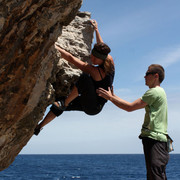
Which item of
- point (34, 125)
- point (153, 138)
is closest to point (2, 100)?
point (34, 125)

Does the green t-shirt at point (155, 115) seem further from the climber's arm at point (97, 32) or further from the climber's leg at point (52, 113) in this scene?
the climber's leg at point (52, 113)

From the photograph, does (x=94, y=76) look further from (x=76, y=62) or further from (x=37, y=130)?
(x=37, y=130)

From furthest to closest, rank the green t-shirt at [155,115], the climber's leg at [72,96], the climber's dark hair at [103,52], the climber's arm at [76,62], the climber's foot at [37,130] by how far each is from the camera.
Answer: the climber's foot at [37,130]
the climber's leg at [72,96]
the climber's arm at [76,62]
the climber's dark hair at [103,52]
the green t-shirt at [155,115]

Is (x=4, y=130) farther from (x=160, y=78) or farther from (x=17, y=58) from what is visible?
(x=160, y=78)

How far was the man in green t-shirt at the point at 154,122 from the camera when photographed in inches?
219

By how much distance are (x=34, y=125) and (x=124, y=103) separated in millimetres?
2809

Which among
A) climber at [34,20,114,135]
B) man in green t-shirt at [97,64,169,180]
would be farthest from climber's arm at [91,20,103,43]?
man in green t-shirt at [97,64,169,180]

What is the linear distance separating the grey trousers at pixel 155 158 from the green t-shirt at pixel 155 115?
12 cm

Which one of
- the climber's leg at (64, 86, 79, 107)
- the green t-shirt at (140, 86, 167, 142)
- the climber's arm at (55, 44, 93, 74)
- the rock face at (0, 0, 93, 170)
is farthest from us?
the climber's leg at (64, 86, 79, 107)

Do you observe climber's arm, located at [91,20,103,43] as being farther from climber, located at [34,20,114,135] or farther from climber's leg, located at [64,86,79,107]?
climber's leg, located at [64,86,79,107]

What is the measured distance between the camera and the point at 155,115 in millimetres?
5746

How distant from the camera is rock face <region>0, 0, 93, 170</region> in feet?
17.8

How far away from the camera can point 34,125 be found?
7.64 meters

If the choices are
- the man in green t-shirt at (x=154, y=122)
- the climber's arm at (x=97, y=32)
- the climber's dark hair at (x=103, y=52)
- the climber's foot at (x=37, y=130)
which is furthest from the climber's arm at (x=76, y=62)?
the climber's foot at (x=37, y=130)
